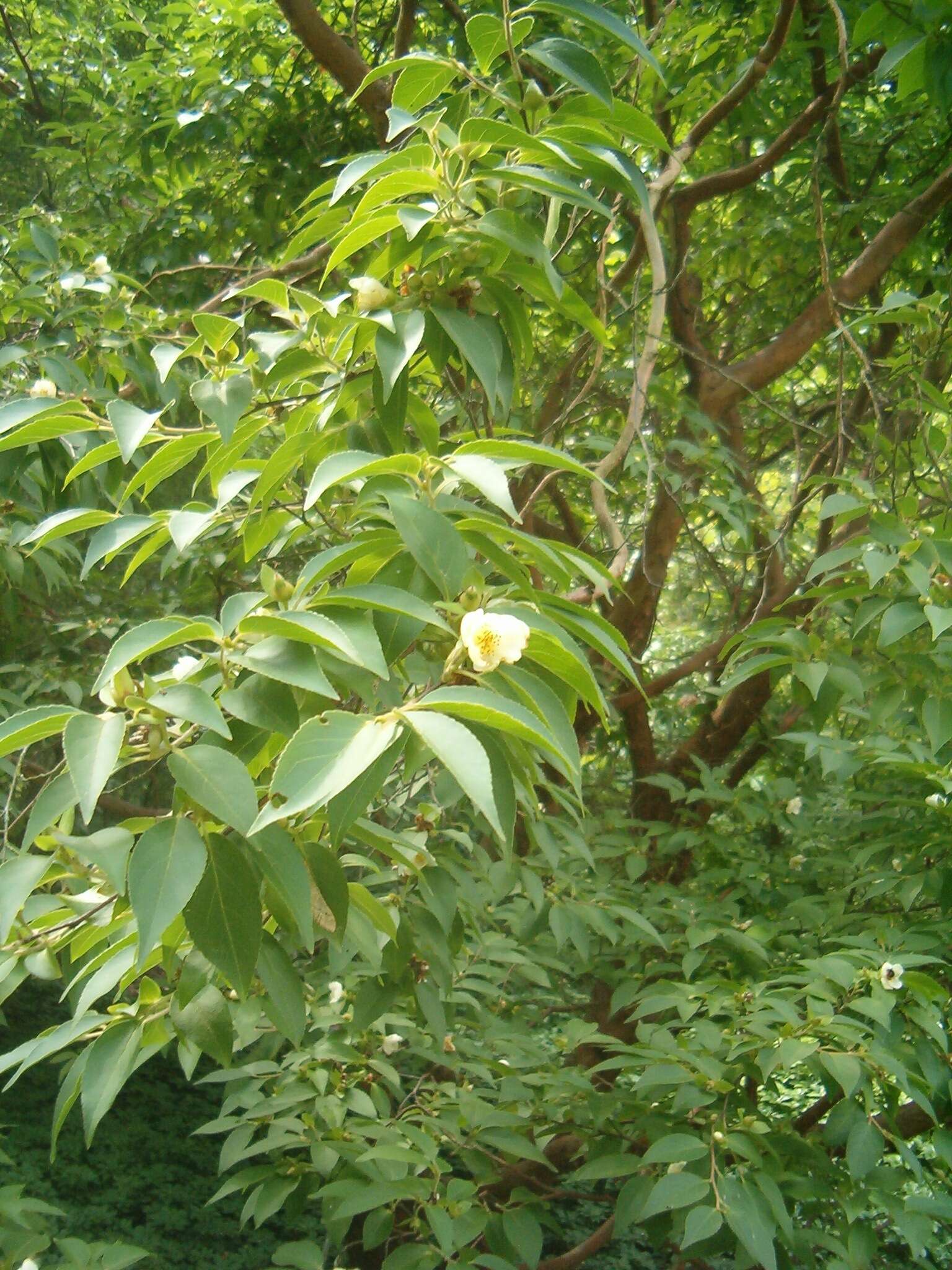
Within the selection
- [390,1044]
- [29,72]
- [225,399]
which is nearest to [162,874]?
[225,399]

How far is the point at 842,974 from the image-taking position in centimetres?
161

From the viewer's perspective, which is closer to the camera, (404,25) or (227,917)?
(227,917)

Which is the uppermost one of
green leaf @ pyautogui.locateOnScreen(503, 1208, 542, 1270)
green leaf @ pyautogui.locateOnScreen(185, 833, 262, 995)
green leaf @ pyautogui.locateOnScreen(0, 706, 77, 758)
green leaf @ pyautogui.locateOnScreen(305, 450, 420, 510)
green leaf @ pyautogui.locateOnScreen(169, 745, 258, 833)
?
green leaf @ pyautogui.locateOnScreen(305, 450, 420, 510)

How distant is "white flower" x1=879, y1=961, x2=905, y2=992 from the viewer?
5.54 feet

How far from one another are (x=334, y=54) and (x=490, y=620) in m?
2.04

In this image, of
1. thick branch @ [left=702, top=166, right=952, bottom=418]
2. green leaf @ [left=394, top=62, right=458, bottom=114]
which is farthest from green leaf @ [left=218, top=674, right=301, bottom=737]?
thick branch @ [left=702, top=166, right=952, bottom=418]

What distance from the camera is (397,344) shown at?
40.1 inches

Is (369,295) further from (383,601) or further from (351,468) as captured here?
(383,601)

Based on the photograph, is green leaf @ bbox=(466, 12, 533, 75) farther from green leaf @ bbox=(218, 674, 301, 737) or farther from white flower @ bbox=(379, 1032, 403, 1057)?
white flower @ bbox=(379, 1032, 403, 1057)

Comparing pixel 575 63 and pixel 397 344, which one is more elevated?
pixel 575 63

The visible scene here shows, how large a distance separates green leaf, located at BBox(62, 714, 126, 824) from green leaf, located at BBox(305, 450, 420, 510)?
9.1 inches

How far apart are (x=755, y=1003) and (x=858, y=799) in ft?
1.97

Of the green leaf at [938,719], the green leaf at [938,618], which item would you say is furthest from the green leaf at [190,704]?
the green leaf at [938,719]

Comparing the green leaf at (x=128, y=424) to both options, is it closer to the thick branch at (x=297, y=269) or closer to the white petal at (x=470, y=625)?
the white petal at (x=470, y=625)
